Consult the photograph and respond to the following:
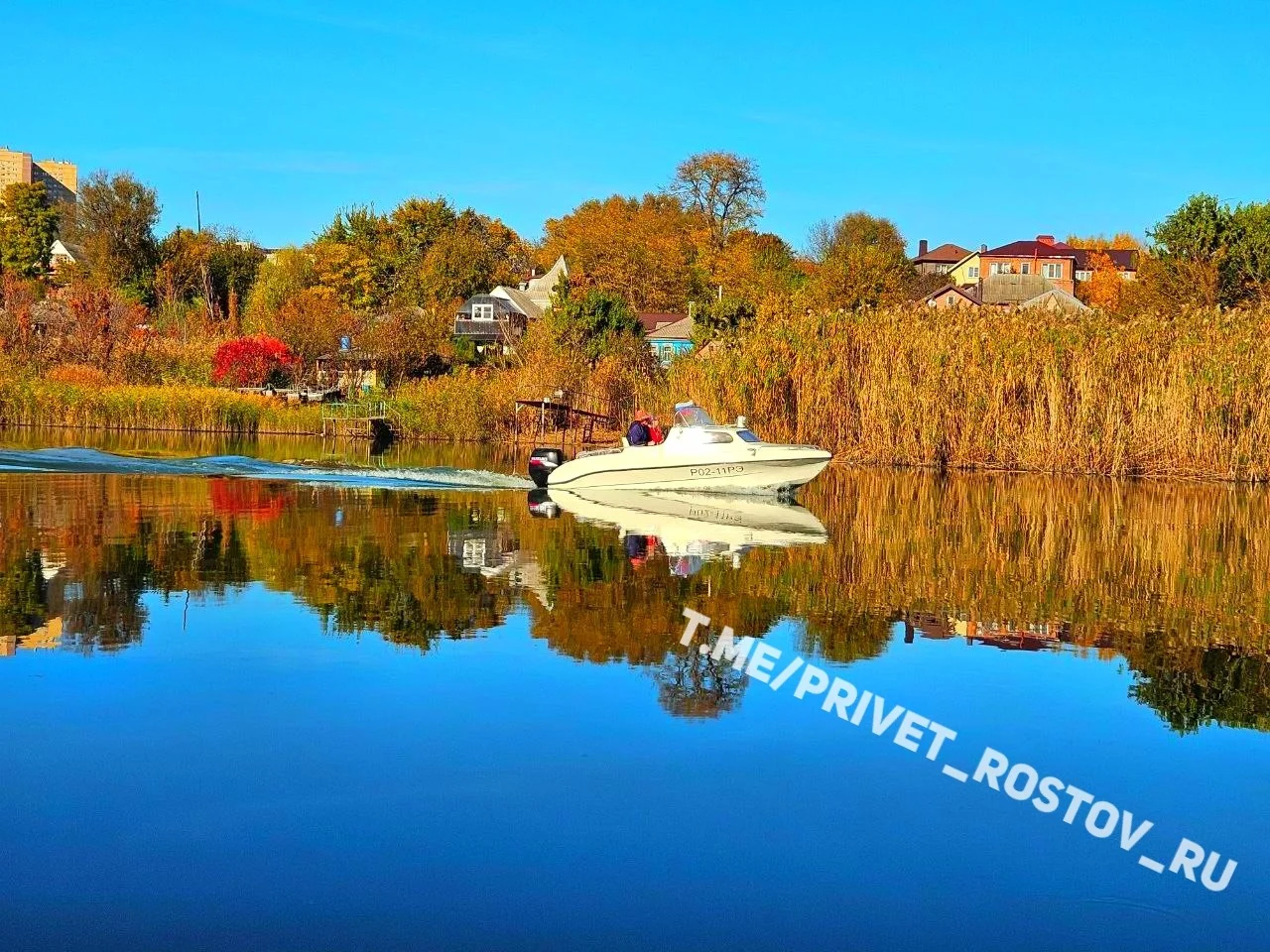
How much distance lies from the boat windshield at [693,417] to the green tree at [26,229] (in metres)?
94.5

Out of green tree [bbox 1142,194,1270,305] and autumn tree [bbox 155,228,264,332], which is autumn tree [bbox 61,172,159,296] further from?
green tree [bbox 1142,194,1270,305]

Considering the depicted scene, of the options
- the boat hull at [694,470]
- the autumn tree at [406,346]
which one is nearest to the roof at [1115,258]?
the autumn tree at [406,346]

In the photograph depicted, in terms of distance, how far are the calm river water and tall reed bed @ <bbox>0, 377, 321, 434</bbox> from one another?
33.8 metres

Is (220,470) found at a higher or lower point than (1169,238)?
lower

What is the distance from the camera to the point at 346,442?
157ft

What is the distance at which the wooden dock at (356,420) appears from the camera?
51.0 meters

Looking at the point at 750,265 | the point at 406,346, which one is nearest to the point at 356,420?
the point at 406,346

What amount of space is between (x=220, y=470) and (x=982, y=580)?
19.5 m

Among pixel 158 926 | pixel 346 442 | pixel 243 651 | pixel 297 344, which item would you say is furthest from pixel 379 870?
pixel 297 344

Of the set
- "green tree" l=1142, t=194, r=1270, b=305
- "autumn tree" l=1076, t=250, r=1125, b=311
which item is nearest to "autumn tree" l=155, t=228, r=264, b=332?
"green tree" l=1142, t=194, r=1270, b=305

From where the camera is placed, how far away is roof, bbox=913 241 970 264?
153 m

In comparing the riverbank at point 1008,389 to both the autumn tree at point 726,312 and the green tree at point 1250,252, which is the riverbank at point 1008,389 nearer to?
the autumn tree at point 726,312

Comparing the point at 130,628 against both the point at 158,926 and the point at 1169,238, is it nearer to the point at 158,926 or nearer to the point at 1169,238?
the point at 158,926

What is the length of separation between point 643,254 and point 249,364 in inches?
2136
